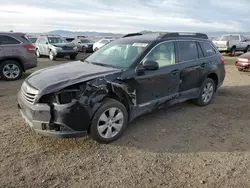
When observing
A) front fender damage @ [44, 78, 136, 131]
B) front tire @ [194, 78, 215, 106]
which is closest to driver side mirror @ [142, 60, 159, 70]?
front fender damage @ [44, 78, 136, 131]

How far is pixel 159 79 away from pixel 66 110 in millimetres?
1862

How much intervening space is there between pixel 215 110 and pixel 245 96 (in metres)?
1.83

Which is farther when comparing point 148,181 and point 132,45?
point 132,45

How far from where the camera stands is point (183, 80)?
4828 millimetres

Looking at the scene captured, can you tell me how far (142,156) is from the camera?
3.40 m

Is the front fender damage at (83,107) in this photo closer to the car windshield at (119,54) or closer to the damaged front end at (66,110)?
the damaged front end at (66,110)

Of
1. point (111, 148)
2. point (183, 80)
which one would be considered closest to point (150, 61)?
point (183, 80)

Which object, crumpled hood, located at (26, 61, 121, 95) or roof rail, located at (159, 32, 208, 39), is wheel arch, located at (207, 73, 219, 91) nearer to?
roof rail, located at (159, 32, 208, 39)

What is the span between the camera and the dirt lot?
287 centimetres

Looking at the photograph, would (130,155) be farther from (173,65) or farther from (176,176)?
(173,65)

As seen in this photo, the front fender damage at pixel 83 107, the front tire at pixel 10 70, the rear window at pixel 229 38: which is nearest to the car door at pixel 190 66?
the front fender damage at pixel 83 107

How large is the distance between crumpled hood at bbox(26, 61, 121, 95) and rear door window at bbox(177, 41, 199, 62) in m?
1.65

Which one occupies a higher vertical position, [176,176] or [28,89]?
[28,89]

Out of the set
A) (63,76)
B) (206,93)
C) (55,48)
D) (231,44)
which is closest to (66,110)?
(63,76)
